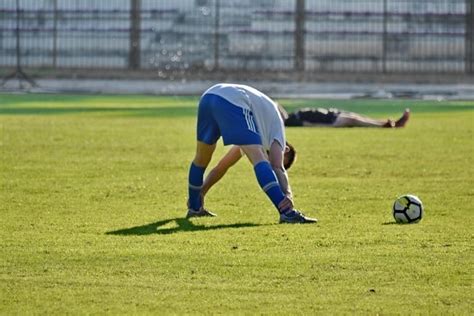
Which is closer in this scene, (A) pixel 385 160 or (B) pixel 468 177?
(B) pixel 468 177

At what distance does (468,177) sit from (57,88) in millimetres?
31094

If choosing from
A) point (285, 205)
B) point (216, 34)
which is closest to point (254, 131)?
point (285, 205)

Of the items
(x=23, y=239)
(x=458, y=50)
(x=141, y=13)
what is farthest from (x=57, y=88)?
(x=23, y=239)

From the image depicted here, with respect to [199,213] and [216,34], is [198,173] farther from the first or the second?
[216,34]

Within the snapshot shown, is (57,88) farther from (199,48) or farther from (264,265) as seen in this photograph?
(264,265)

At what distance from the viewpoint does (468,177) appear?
18609mm

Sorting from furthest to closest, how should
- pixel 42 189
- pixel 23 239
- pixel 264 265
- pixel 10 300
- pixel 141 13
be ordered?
pixel 141 13 < pixel 42 189 < pixel 23 239 < pixel 264 265 < pixel 10 300

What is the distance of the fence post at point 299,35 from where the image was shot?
50.5 meters

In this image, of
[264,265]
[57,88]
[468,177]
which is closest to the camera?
[264,265]

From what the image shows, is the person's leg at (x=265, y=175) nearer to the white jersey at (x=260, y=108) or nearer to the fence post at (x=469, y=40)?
the white jersey at (x=260, y=108)

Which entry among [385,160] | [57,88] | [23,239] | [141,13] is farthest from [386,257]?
[141,13]

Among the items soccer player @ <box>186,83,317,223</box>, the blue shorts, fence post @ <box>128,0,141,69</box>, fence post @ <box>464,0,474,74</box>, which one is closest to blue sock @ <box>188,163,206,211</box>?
soccer player @ <box>186,83,317,223</box>

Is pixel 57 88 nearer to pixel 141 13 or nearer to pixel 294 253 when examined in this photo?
pixel 141 13

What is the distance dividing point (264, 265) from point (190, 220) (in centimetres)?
320
